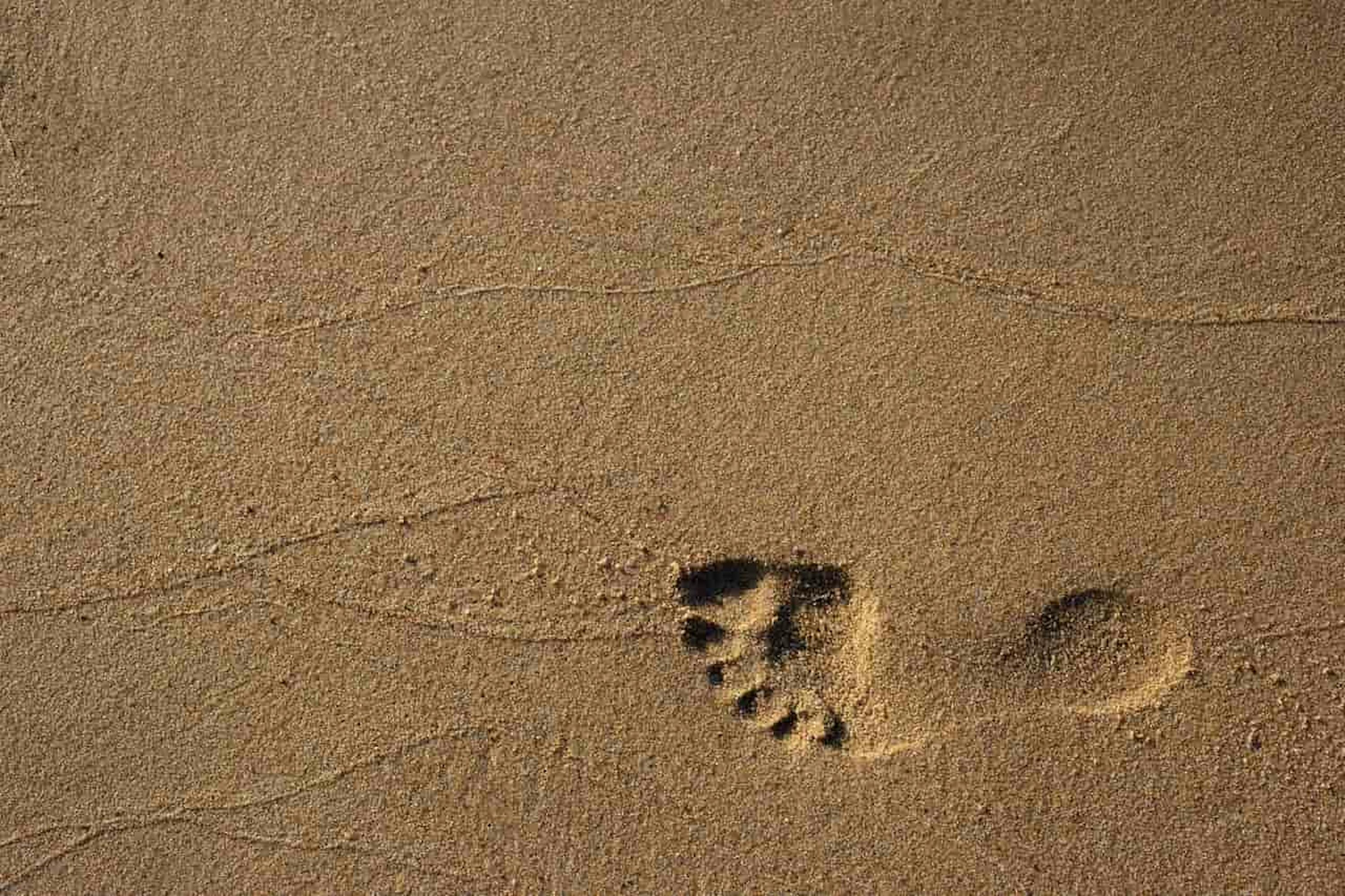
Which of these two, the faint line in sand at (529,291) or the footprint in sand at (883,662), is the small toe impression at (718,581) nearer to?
the footprint in sand at (883,662)

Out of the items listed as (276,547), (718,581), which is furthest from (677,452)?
(276,547)

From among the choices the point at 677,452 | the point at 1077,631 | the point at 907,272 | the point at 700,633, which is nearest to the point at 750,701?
the point at 700,633

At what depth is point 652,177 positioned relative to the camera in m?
2.22

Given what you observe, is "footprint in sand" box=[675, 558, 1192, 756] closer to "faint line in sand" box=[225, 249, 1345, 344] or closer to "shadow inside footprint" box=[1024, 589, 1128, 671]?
"shadow inside footprint" box=[1024, 589, 1128, 671]

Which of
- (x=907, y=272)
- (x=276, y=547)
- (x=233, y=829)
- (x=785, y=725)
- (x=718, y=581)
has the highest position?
(x=907, y=272)

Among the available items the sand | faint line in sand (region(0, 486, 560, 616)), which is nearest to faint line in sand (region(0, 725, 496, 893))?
the sand

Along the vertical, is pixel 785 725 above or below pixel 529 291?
below

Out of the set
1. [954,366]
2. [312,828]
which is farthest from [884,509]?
[312,828]

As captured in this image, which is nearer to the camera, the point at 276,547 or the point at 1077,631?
the point at 1077,631

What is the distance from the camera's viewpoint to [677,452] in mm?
2186

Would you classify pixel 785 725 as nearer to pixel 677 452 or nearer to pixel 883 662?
pixel 883 662

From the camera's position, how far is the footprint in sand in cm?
210

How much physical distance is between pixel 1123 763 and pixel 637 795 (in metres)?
1.26

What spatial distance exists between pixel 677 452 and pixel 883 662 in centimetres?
77
